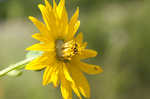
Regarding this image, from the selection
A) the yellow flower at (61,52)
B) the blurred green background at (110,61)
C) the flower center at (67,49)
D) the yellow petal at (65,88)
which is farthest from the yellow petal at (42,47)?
the blurred green background at (110,61)

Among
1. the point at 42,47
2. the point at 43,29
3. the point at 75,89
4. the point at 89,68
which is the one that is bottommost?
the point at 75,89

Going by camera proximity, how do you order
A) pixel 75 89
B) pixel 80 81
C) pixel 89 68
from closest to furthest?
pixel 75 89 → pixel 80 81 → pixel 89 68

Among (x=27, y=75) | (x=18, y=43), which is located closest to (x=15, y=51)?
(x=18, y=43)

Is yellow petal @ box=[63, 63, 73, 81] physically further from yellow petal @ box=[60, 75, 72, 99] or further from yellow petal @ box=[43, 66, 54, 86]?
yellow petal @ box=[43, 66, 54, 86]

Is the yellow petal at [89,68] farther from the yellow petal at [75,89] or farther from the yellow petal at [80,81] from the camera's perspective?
the yellow petal at [75,89]

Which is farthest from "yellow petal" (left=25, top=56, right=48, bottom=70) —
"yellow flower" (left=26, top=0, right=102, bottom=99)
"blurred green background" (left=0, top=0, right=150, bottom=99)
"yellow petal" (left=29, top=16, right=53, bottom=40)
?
"blurred green background" (left=0, top=0, right=150, bottom=99)

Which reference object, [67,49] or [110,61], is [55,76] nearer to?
[67,49]

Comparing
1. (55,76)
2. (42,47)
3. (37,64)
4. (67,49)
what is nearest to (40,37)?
(42,47)
